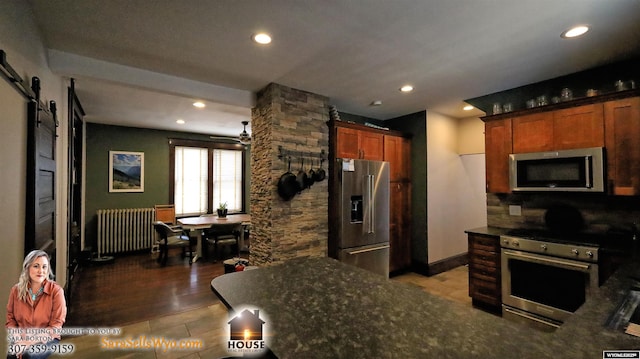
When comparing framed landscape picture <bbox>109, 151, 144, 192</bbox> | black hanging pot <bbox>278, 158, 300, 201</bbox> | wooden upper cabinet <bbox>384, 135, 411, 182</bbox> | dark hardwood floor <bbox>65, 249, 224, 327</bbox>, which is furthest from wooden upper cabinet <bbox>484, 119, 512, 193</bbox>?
framed landscape picture <bbox>109, 151, 144, 192</bbox>

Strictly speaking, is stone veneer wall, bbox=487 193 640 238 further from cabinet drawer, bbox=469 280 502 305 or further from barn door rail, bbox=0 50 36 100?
barn door rail, bbox=0 50 36 100

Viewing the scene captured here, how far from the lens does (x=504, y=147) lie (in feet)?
9.99

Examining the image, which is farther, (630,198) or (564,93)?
(564,93)

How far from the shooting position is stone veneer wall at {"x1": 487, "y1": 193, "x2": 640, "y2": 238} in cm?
252

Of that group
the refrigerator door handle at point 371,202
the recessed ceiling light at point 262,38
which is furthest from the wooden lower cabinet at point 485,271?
the recessed ceiling light at point 262,38

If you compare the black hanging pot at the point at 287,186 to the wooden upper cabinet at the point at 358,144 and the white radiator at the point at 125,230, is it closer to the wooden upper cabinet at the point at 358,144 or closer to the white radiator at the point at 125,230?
the wooden upper cabinet at the point at 358,144

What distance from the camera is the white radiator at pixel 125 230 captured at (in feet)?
16.4

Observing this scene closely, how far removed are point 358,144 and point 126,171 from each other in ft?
15.5

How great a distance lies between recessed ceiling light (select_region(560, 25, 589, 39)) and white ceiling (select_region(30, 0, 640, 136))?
46 mm

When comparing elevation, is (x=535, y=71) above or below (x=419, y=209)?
above

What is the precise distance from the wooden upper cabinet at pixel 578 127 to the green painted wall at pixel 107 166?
6.29 m

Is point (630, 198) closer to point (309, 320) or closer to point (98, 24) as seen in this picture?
point (309, 320)

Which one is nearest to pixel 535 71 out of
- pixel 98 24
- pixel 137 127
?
pixel 98 24

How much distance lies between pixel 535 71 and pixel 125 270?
6.07 m
